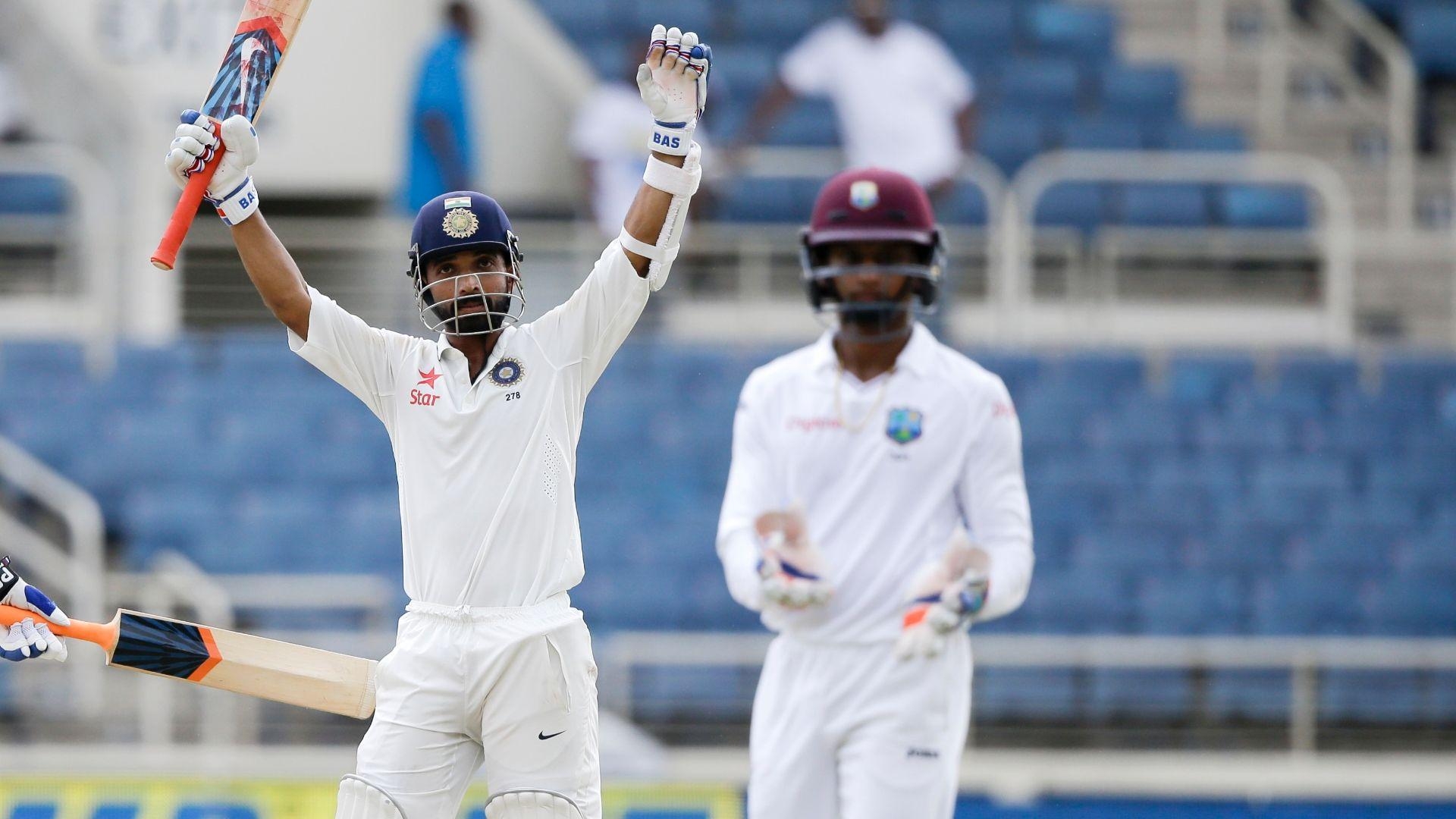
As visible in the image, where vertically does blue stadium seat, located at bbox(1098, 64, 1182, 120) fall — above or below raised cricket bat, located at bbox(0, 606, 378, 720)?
above

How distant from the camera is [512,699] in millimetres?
4738

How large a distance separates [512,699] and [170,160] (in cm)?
138

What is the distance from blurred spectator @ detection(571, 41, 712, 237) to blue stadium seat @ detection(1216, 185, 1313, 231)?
9.36 ft

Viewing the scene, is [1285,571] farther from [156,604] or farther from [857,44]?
[156,604]

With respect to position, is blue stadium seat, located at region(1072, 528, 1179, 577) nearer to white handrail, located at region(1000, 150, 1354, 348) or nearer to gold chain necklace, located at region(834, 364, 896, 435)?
white handrail, located at region(1000, 150, 1354, 348)

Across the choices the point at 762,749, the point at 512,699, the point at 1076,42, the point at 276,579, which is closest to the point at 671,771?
the point at 276,579

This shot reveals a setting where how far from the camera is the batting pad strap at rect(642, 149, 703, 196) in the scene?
194 inches

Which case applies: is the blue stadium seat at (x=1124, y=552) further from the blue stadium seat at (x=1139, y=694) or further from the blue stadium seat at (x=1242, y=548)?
the blue stadium seat at (x=1139, y=694)

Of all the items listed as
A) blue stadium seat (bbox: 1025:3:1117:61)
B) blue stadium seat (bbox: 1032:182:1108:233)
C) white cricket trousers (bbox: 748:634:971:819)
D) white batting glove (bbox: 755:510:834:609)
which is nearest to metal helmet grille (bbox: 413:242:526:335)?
white batting glove (bbox: 755:510:834:609)

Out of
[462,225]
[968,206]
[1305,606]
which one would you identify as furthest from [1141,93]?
[462,225]

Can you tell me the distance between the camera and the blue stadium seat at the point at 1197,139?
41.0 feet

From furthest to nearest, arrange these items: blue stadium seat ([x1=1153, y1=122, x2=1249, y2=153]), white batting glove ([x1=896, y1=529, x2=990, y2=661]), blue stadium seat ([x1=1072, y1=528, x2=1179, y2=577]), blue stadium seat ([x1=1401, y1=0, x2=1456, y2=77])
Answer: blue stadium seat ([x1=1401, y1=0, x2=1456, y2=77])
blue stadium seat ([x1=1153, y1=122, x2=1249, y2=153])
blue stadium seat ([x1=1072, y1=528, x2=1179, y2=577])
white batting glove ([x1=896, y1=529, x2=990, y2=661])

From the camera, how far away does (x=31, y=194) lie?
11.8 metres

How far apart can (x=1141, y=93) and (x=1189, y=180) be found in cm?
138
